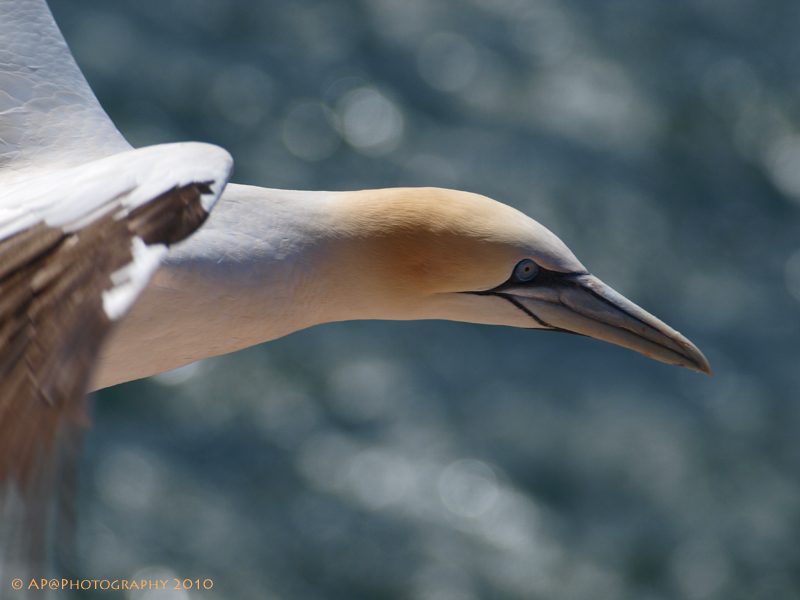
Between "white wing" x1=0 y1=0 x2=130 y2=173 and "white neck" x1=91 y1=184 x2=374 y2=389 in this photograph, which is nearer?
"white neck" x1=91 y1=184 x2=374 y2=389

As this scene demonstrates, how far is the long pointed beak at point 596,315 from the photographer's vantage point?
380cm

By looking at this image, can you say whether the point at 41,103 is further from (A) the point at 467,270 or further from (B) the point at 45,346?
(B) the point at 45,346

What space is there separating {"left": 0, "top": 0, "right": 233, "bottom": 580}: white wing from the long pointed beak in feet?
5.07

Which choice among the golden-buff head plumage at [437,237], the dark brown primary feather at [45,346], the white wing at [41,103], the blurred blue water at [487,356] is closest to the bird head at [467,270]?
the golden-buff head plumage at [437,237]

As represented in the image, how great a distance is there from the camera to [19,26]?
473 centimetres

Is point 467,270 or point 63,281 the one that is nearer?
point 63,281

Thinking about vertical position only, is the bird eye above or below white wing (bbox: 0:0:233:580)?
above

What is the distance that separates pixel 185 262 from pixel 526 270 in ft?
4.81

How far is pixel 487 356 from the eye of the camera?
34.8 feet

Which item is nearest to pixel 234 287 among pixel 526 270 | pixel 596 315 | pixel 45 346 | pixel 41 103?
pixel 45 346

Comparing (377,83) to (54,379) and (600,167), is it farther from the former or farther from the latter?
(54,379)

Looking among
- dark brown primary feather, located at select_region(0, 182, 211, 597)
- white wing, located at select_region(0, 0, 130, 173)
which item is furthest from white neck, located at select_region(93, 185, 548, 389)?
white wing, located at select_region(0, 0, 130, 173)

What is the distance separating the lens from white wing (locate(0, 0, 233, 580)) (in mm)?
2123

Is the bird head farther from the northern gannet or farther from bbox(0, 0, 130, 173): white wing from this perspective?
bbox(0, 0, 130, 173): white wing
